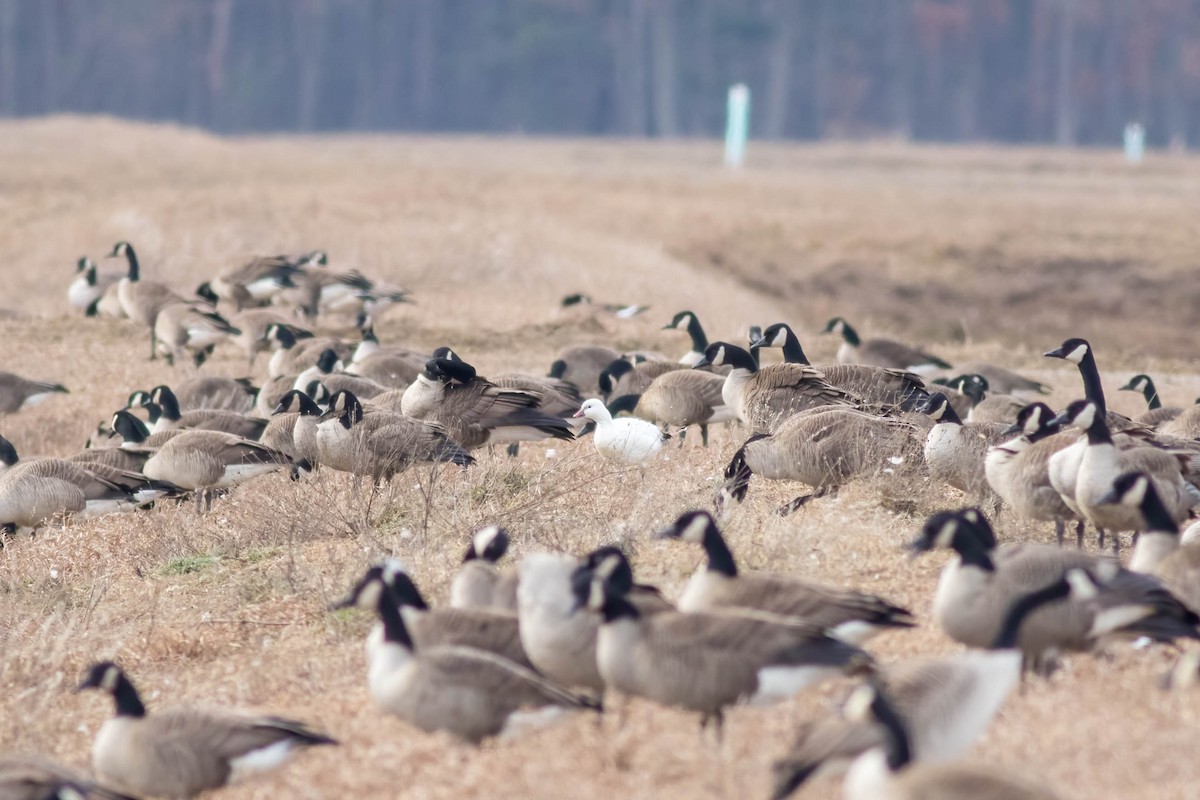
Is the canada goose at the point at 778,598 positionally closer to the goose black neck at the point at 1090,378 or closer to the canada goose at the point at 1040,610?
the canada goose at the point at 1040,610

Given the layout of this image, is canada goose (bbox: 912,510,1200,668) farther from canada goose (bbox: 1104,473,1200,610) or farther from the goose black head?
the goose black head

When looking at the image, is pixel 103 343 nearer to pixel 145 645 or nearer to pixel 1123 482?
pixel 145 645

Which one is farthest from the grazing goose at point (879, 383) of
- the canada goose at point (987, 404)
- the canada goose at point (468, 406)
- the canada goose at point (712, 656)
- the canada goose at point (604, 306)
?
the canada goose at point (604, 306)

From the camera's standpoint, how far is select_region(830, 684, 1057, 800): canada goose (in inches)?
193

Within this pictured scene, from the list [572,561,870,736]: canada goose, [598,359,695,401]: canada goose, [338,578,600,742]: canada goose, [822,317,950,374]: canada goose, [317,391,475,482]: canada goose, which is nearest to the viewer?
[572,561,870,736]: canada goose

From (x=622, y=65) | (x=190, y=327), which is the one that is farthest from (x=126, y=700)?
(x=622, y=65)

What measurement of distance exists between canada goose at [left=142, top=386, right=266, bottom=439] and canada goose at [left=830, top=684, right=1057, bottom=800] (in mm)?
8590

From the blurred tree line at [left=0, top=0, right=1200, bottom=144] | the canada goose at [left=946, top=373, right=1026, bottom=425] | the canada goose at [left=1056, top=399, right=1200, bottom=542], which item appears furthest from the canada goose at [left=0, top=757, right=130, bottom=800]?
the blurred tree line at [left=0, top=0, right=1200, bottom=144]

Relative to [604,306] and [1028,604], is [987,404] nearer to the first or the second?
[1028,604]

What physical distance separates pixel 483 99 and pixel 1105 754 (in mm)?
95267

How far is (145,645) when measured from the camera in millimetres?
9117

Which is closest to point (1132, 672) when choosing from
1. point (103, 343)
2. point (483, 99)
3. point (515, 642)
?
point (515, 642)

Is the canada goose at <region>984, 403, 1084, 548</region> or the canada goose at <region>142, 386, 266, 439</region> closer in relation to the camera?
the canada goose at <region>984, 403, 1084, 548</region>

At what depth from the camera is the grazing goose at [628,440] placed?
1144 cm
